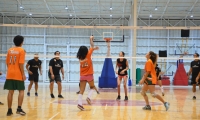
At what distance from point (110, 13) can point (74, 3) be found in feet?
14.2

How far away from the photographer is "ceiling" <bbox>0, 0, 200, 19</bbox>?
1176 inches

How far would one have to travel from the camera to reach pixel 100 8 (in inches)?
1246

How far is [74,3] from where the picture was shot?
3058 cm

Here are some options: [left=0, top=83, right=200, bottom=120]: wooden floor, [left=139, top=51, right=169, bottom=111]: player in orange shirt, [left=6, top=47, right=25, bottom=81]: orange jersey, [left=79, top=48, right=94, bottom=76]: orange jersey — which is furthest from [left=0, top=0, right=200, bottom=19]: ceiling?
[left=6, top=47, right=25, bottom=81]: orange jersey

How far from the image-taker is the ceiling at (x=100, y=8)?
29.9 metres

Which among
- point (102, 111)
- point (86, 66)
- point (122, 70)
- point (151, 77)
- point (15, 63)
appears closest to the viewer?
point (15, 63)

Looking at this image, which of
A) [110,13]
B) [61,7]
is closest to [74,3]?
[61,7]

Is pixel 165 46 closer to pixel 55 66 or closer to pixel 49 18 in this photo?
pixel 49 18

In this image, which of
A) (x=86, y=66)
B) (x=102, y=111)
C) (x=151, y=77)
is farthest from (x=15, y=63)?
(x=151, y=77)

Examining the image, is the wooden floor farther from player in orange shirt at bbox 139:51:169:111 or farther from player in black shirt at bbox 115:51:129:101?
player in black shirt at bbox 115:51:129:101

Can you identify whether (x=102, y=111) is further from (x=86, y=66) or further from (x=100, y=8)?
(x=100, y=8)

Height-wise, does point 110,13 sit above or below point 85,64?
above

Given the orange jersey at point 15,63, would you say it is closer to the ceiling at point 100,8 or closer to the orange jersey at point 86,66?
the orange jersey at point 86,66

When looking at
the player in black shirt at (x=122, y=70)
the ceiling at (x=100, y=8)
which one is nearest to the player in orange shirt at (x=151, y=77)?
the player in black shirt at (x=122, y=70)
